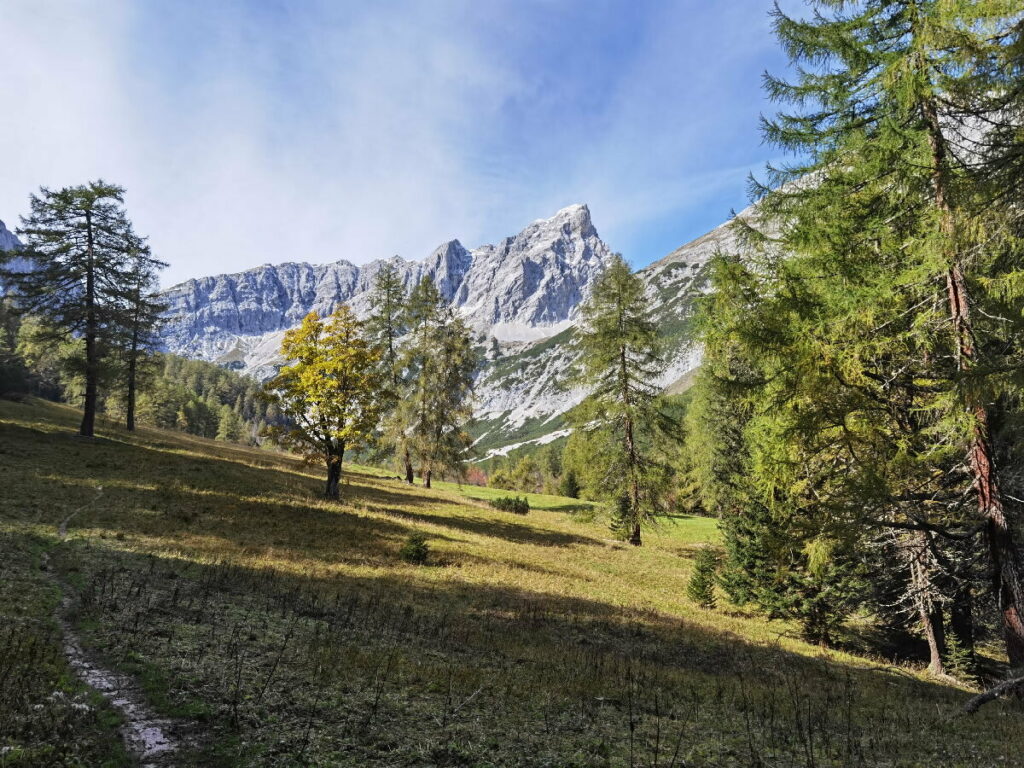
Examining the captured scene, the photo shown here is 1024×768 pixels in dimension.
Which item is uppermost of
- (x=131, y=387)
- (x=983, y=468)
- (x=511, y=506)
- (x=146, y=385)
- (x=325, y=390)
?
(x=146, y=385)

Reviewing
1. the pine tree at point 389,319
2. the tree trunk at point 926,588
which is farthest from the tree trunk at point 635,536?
the pine tree at point 389,319

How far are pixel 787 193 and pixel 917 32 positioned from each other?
3.30m

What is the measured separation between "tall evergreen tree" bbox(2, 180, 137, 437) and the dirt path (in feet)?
88.9

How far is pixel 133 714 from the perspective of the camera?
5035 mm

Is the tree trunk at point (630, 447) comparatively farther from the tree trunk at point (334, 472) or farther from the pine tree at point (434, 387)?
the tree trunk at point (334, 472)

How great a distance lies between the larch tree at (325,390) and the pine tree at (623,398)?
11488 mm

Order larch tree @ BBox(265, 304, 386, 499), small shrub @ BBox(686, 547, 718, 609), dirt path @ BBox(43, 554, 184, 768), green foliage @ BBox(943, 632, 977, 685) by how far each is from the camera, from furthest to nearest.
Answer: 1. larch tree @ BBox(265, 304, 386, 499)
2. small shrub @ BBox(686, 547, 718, 609)
3. green foliage @ BBox(943, 632, 977, 685)
4. dirt path @ BBox(43, 554, 184, 768)

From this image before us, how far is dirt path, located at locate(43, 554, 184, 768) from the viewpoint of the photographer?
4414mm

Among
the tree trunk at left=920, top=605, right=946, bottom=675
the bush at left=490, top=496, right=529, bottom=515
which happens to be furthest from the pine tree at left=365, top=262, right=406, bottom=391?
the tree trunk at left=920, top=605, right=946, bottom=675

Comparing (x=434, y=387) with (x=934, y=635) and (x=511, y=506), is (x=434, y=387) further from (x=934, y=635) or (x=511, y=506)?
(x=934, y=635)

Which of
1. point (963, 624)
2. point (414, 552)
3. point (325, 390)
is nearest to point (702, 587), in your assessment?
point (963, 624)

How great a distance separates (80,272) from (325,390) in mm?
16204

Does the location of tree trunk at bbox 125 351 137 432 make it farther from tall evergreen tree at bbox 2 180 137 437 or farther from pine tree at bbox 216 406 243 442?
pine tree at bbox 216 406 243 442

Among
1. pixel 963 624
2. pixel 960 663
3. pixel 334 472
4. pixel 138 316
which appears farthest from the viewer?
pixel 138 316
